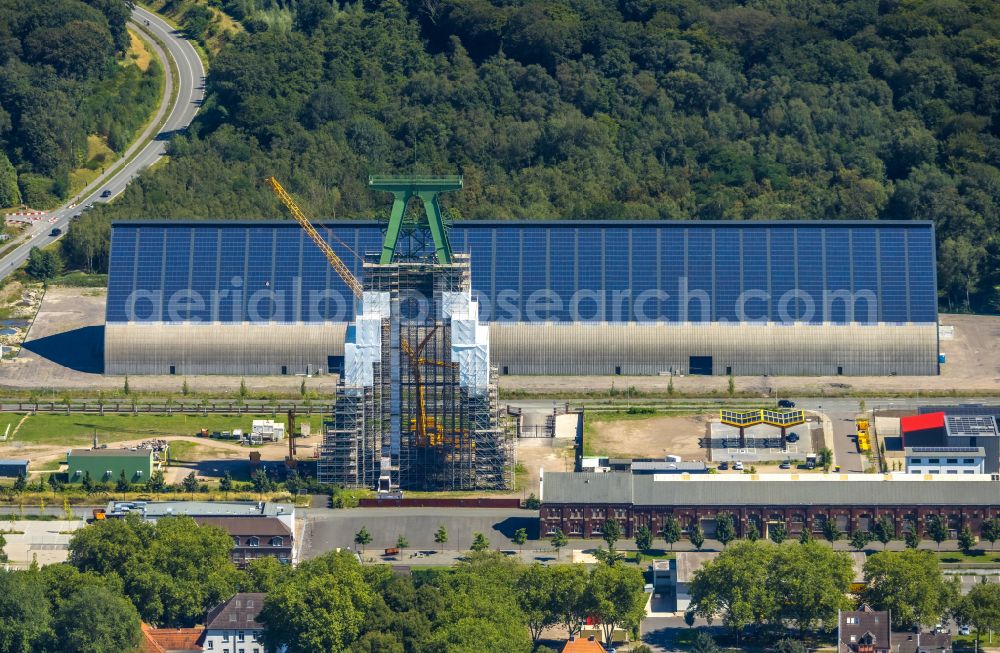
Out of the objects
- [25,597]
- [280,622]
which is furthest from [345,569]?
[25,597]

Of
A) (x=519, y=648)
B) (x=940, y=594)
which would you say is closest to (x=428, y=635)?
(x=519, y=648)

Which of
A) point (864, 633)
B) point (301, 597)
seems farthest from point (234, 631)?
point (864, 633)

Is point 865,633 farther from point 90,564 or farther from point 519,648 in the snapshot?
point 90,564

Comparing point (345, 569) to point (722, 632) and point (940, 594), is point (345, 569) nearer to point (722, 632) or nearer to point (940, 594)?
point (722, 632)

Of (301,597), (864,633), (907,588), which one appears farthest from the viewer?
(907,588)

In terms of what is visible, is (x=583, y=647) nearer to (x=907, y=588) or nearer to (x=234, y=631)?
(x=907, y=588)

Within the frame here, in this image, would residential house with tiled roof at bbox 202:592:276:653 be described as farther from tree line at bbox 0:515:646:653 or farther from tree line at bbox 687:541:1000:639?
tree line at bbox 687:541:1000:639

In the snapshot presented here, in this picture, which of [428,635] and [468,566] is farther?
[468,566]

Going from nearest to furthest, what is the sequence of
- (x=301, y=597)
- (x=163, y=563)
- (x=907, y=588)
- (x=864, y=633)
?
(x=864, y=633), (x=301, y=597), (x=907, y=588), (x=163, y=563)
